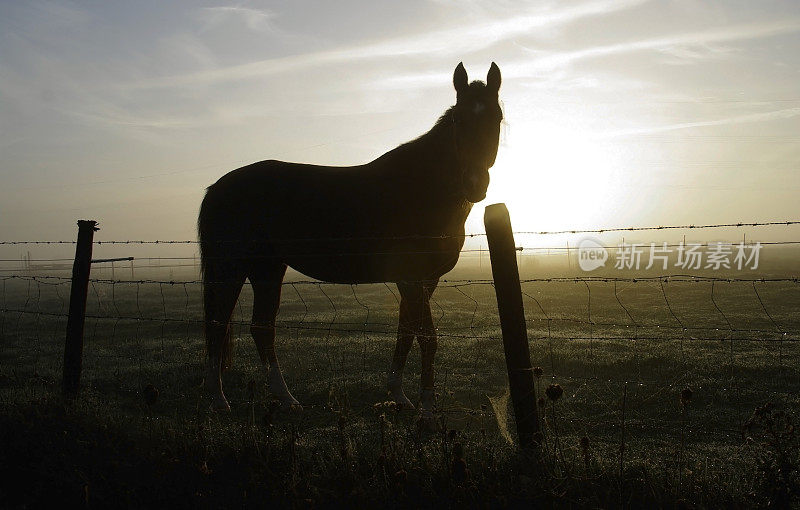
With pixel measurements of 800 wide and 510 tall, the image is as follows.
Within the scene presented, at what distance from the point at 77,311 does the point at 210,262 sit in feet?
5.49

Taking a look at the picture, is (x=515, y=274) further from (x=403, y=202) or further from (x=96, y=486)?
(x=96, y=486)

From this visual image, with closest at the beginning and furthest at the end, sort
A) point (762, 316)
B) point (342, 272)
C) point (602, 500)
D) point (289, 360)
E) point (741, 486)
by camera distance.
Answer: point (602, 500), point (741, 486), point (342, 272), point (289, 360), point (762, 316)

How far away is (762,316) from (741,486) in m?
15.3

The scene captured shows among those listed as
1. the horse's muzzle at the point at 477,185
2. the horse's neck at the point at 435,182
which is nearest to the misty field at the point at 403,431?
the horse's neck at the point at 435,182

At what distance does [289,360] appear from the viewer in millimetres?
10141

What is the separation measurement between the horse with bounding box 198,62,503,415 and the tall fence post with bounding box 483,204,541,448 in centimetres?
190

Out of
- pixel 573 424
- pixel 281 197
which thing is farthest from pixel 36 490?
pixel 573 424

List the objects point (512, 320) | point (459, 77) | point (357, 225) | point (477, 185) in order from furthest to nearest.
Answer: point (357, 225), point (459, 77), point (477, 185), point (512, 320)

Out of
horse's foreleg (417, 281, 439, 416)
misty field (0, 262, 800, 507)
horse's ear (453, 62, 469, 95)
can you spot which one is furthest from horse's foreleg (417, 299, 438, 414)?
horse's ear (453, 62, 469, 95)

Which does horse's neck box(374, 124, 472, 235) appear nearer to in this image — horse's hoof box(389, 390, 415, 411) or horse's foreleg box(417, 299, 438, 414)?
horse's foreleg box(417, 299, 438, 414)

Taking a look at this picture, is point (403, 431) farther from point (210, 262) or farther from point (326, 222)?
point (210, 262)

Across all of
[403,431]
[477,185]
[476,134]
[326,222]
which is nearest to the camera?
[403,431]

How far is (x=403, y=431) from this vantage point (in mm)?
5426

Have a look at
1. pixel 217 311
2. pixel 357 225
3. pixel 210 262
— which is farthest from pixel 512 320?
pixel 210 262
